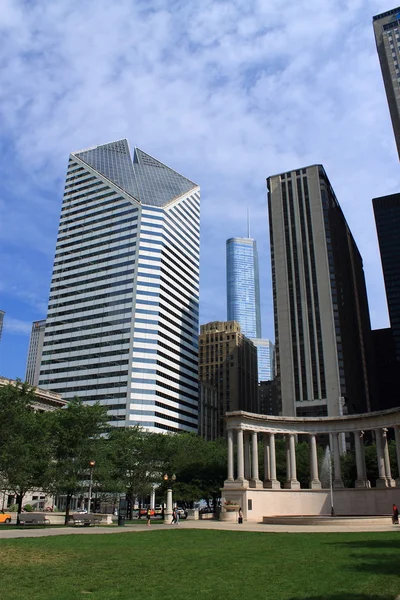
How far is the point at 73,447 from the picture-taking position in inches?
2042

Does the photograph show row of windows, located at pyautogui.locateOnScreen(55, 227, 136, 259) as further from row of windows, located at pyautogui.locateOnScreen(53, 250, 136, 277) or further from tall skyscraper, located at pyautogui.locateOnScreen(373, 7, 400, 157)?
tall skyscraper, located at pyautogui.locateOnScreen(373, 7, 400, 157)

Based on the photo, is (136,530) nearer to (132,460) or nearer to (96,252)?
(132,460)

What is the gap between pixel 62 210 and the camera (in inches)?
7441

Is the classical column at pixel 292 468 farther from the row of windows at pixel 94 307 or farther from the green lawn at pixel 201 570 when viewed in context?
the row of windows at pixel 94 307

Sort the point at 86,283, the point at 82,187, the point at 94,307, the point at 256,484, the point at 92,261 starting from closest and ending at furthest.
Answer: the point at 256,484
the point at 94,307
the point at 86,283
the point at 92,261
the point at 82,187

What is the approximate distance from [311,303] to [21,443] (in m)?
130

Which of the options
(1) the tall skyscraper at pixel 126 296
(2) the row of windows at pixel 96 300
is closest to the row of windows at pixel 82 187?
(1) the tall skyscraper at pixel 126 296

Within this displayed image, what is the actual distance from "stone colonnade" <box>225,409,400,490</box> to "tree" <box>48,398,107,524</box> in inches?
796

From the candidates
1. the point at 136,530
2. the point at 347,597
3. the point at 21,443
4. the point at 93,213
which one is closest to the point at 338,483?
the point at 136,530

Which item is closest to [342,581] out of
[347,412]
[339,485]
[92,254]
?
[339,485]

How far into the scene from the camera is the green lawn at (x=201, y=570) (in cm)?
1307

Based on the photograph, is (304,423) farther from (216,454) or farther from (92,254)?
(92,254)

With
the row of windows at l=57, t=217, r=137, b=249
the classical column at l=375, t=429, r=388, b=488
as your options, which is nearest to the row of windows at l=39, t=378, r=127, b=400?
the row of windows at l=57, t=217, r=137, b=249

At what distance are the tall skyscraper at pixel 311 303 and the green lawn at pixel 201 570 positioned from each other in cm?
13018
